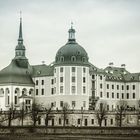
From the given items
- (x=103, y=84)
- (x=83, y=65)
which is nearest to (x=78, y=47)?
(x=83, y=65)

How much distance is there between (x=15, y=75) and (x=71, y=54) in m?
14.3

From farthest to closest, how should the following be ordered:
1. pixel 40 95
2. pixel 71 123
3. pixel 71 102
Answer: pixel 40 95 → pixel 71 102 → pixel 71 123

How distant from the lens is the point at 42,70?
16000 centimetres

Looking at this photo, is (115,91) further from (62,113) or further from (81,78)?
(62,113)

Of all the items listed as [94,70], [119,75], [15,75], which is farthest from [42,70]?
[119,75]

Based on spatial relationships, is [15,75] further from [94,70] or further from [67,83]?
[94,70]

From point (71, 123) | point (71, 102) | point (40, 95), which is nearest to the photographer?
point (71, 123)

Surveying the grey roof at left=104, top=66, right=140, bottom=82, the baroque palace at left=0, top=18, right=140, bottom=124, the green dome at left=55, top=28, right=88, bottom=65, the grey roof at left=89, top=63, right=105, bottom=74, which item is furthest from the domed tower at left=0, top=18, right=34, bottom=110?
the grey roof at left=104, top=66, right=140, bottom=82

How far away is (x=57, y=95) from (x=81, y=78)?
244 inches

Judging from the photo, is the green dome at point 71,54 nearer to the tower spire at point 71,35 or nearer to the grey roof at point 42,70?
the tower spire at point 71,35

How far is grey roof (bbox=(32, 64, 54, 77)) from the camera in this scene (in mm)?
157613

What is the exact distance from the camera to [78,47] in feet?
493

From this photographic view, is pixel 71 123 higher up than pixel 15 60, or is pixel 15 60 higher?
pixel 15 60

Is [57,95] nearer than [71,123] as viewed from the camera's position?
No
